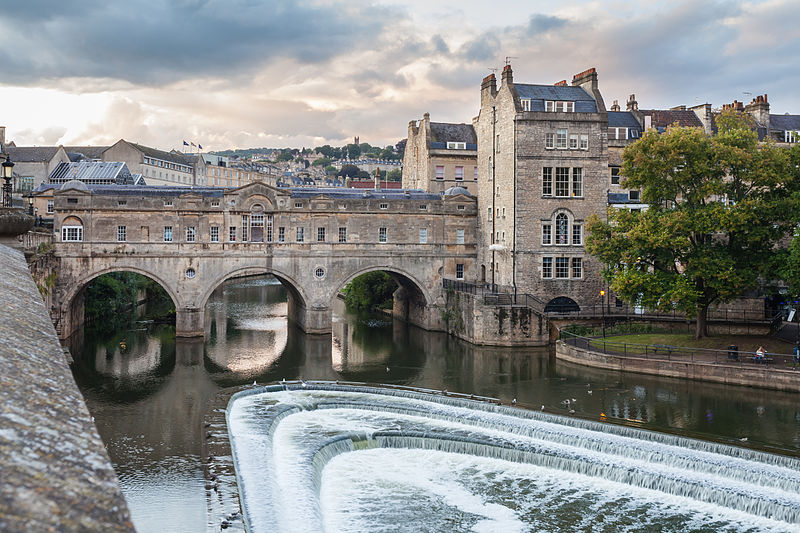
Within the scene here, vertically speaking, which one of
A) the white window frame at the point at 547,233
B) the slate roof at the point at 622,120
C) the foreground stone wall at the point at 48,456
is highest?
the slate roof at the point at 622,120

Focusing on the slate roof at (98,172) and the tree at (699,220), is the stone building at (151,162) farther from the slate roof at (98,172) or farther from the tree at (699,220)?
the tree at (699,220)

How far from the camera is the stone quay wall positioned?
30453 millimetres

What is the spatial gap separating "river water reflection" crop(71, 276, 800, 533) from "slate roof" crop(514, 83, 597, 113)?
1588cm

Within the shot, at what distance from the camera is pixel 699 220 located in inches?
1379

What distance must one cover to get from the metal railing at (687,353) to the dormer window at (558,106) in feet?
51.1

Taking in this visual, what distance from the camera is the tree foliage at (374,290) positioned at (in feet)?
200

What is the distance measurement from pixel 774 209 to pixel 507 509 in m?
23.4

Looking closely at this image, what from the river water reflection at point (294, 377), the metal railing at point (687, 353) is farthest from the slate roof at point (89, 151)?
the metal railing at point (687, 353)

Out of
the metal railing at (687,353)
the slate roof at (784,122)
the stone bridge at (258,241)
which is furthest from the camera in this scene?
the slate roof at (784,122)

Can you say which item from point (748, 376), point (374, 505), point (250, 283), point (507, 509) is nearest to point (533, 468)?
point (507, 509)

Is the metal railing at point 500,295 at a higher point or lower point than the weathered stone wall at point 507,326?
higher

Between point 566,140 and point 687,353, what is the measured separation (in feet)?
52.3

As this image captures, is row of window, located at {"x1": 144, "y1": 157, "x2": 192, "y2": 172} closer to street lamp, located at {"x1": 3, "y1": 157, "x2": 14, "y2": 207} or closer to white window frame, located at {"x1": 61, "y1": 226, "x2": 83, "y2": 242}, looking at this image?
white window frame, located at {"x1": 61, "y1": 226, "x2": 83, "y2": 242}

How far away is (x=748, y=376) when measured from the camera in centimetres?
3120
